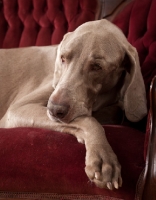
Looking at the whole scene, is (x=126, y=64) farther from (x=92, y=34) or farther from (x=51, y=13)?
(x=51, y=13)

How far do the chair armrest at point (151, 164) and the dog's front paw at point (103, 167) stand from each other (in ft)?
0.30

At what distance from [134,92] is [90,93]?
21 cm

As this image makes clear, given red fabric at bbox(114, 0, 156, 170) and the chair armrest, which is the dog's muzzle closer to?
the chair armrest

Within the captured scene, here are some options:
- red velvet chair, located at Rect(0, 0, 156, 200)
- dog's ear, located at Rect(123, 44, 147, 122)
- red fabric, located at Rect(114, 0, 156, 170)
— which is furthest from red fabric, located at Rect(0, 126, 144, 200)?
red fabric, located at Rect(114, 0, 156, 170)

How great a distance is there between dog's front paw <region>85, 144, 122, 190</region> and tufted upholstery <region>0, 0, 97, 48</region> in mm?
1444

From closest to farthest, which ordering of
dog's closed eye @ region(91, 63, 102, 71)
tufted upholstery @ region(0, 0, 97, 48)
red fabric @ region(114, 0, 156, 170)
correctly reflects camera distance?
1. dog's closed eye @ region(91, 63, 102, 71)
2. red fabric @ region(114, 0, 156, 170)
3. tufted upholstery @ region(0, 0, 97, 48)

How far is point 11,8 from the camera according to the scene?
8.82 ft

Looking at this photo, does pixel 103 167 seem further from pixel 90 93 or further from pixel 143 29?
pixel 143 29

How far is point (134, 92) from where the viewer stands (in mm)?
1554

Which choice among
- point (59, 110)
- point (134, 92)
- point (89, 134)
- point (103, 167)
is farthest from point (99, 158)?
point (134, 92)

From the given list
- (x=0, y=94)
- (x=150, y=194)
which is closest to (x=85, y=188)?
(x=150, y=194)

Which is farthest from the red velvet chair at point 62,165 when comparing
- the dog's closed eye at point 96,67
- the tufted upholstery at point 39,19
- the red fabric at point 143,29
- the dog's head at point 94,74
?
the tufted upholstery at point 39,19

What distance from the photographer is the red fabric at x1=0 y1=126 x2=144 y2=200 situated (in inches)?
46.6

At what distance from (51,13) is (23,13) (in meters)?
0.24
